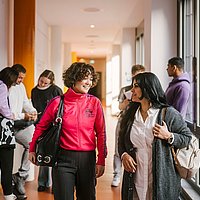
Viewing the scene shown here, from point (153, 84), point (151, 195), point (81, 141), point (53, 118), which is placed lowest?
point (151, 195)

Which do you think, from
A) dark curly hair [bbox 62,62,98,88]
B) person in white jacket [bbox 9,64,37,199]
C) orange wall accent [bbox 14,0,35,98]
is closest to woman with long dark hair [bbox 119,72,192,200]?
dark curly hair [bbox 62,62,98,88]

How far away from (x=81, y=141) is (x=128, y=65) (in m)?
8.86

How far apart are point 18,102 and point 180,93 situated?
1992mm

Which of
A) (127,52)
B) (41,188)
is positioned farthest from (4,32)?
(127,52)

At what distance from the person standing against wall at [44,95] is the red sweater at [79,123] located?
214cm

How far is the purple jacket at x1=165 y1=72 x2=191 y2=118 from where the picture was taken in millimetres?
4121

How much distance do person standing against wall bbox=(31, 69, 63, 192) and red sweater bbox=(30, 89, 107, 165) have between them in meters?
2.14

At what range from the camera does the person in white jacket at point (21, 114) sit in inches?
167

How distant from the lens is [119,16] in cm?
938

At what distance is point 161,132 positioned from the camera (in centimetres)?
220

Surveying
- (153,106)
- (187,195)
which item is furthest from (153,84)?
(187,195)

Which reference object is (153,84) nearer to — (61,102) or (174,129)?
(174,129)

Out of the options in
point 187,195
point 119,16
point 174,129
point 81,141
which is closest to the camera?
point 174,129

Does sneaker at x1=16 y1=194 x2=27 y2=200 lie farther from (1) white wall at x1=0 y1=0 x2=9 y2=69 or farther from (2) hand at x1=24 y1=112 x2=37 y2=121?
(1) white wall at x1=0 y1=0 x2=9 y2=69
